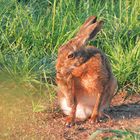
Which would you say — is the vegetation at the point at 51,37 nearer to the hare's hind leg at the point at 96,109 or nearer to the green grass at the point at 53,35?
the green grass at the point at 53,35

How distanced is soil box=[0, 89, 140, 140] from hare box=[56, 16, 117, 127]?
9 cm

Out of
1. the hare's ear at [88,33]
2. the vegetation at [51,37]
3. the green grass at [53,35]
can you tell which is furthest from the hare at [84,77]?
the green grass at [53,35]

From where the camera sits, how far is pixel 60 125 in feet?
17.2

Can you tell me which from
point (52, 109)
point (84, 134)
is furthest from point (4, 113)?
point (84, 134)

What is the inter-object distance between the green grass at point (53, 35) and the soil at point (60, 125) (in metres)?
0.35

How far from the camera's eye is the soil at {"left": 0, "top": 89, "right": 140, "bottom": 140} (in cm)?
504

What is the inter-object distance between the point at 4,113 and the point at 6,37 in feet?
3.50

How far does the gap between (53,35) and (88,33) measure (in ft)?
4.27

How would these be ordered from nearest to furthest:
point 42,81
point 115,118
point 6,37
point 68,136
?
point 68,136 < point 115,118 < point 42,81 < point 6,37

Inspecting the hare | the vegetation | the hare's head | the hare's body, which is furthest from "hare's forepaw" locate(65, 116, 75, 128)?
the hare's head

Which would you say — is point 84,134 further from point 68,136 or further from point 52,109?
point 52,109

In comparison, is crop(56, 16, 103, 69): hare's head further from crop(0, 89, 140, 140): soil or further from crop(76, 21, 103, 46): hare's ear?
crop(0, 89, 140, 140): soil

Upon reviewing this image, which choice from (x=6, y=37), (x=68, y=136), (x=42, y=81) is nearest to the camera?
(x=68, y=136)

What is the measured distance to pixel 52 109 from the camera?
549 centimetres
